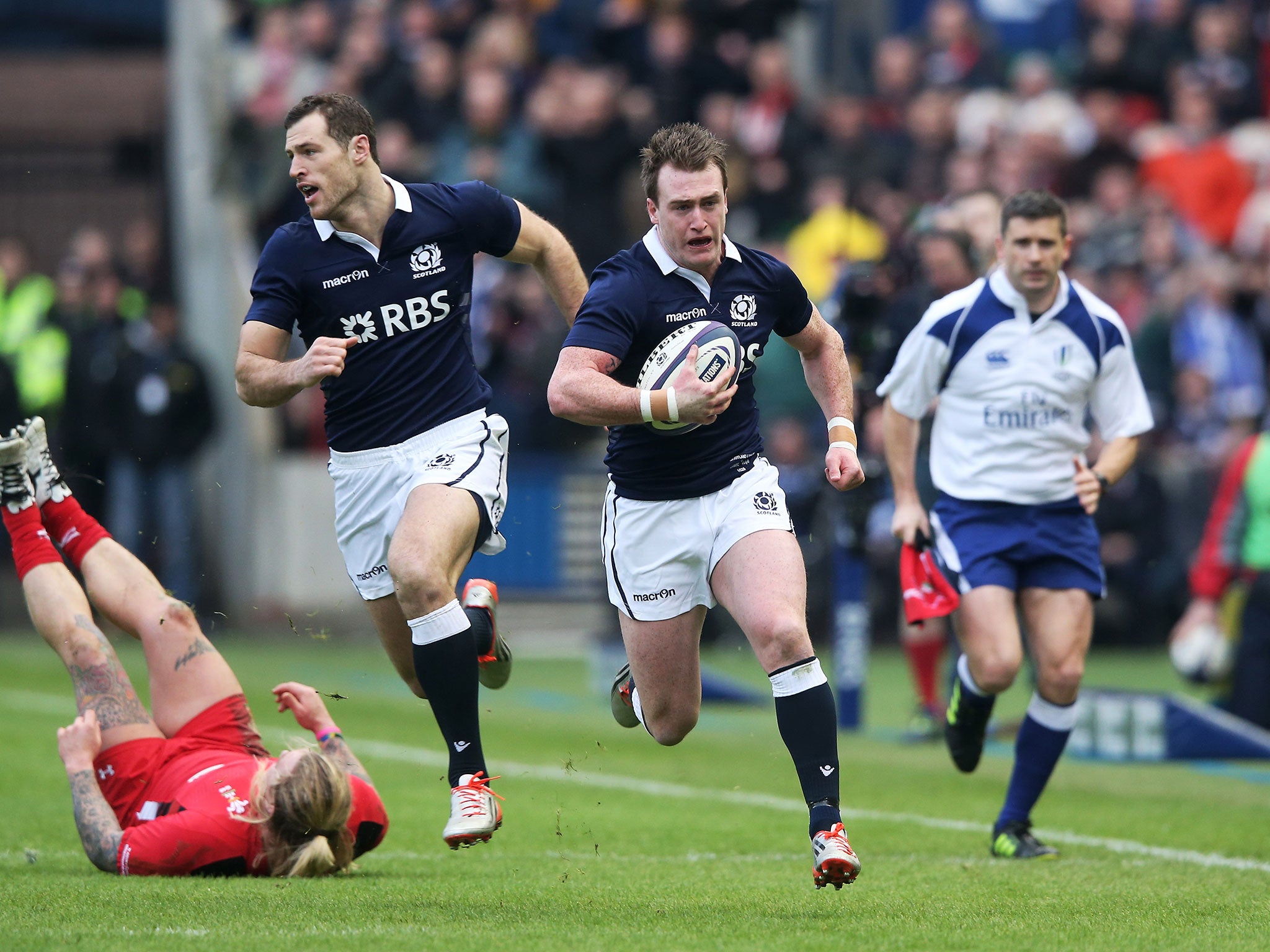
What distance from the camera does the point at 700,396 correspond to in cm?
620

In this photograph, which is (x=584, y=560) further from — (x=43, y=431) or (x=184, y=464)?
(x=43, y=431)

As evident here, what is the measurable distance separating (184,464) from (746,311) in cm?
1023

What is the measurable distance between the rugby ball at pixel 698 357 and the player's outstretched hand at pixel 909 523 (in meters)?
1.72

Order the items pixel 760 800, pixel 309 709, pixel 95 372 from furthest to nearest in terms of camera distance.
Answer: pixel 95 372 → pixel 760 800 → pixel 309 709

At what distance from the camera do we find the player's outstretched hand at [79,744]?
692 centimetres

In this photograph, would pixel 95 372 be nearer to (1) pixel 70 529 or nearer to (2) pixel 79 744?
(1) pixel 70 529

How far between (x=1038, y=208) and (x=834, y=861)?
331cm

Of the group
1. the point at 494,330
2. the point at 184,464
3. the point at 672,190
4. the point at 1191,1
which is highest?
the point at 1191,1

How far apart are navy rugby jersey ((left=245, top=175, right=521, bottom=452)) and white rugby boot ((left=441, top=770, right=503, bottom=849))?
4.54 feet

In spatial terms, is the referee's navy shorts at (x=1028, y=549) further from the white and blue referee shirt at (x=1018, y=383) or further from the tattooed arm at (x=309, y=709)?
the tattooed arm at (x=309, y=709)

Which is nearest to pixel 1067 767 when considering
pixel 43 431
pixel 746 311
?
pixel 746 311

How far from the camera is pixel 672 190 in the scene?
21.4 feet

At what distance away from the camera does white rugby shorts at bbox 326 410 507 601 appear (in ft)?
23.8

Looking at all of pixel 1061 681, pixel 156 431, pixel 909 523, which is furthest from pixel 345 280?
pixel 156 431
